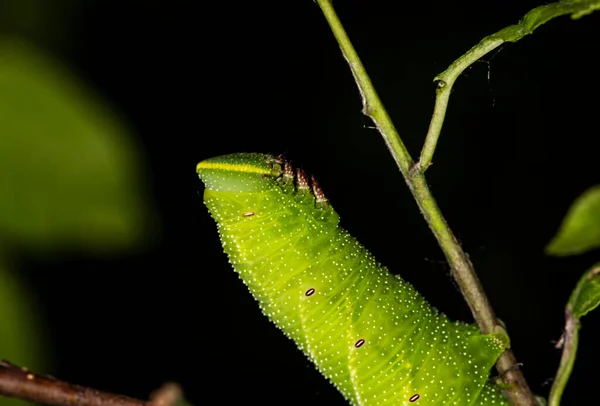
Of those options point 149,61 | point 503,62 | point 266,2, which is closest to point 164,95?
point 149,61

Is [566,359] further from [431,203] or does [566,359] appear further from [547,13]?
[547,13]

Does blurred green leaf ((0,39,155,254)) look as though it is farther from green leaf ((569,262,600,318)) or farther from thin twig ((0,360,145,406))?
green leaf ((569,262,600,318))

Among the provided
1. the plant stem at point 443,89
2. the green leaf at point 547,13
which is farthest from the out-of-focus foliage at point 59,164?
the green leaf at point 547,13

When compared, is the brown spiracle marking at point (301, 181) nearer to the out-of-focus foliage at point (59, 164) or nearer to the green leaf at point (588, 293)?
the green leaf at point (588, 293)

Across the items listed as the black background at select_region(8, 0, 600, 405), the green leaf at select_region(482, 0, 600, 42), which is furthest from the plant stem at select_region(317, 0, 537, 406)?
the black background at select_region(8, 0, 600, 405)

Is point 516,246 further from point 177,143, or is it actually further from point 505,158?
point 177,143

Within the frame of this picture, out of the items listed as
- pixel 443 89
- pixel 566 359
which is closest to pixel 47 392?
pixel 443 89
